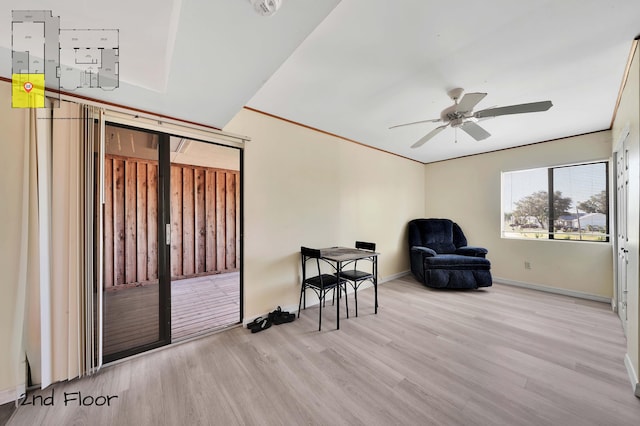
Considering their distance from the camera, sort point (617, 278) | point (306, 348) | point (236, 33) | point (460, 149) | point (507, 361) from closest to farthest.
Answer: point (236, 33) < point (507, 361) < point (306, 348) < point (617, 278) < point (460, 149)

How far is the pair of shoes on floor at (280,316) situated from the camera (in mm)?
2690

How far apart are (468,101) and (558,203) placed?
327 cm

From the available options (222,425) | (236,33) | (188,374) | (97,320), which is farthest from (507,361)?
(97,320)

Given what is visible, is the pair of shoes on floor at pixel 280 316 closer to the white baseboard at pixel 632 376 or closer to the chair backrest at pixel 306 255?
the chair backrest at pixel 306 255

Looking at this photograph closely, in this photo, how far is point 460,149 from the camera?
14.0 feet

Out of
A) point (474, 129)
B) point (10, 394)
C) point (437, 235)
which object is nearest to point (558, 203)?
point (437, 235)

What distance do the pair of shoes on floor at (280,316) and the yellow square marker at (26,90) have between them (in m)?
2.67

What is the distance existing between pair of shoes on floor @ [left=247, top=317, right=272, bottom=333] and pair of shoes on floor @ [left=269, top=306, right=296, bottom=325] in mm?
60

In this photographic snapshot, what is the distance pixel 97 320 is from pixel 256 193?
67.7 inches

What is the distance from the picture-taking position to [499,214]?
4.33m

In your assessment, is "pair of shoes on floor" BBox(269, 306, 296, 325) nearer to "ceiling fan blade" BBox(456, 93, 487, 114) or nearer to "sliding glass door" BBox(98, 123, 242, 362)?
"sliding glass door" BBox(98, 123, 242, 362)

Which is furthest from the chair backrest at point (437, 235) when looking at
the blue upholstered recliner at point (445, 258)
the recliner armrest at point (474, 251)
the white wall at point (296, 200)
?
the white wall at point (296, 200)

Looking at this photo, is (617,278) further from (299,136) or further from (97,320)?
(97,320)

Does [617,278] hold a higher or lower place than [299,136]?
lower
